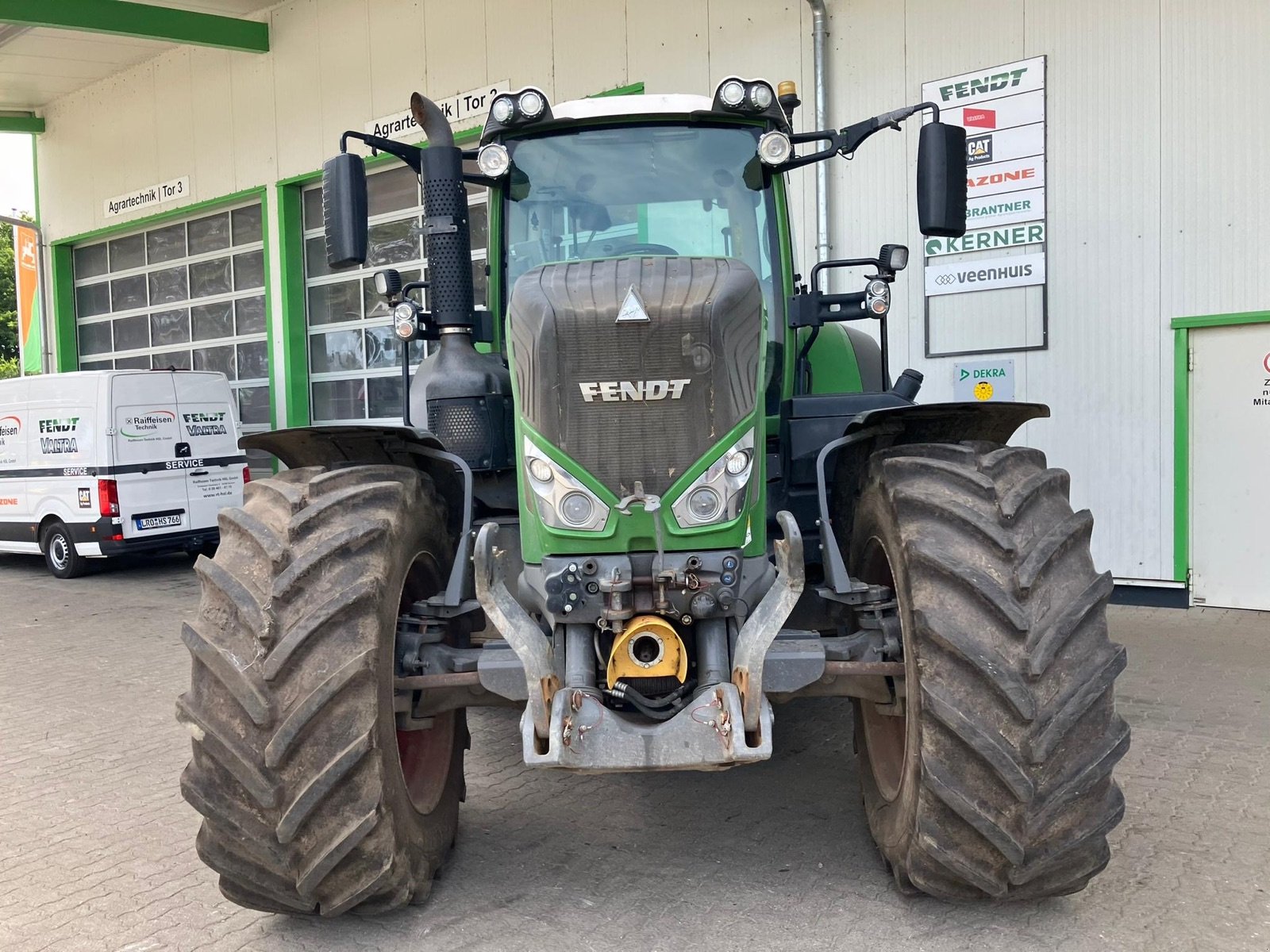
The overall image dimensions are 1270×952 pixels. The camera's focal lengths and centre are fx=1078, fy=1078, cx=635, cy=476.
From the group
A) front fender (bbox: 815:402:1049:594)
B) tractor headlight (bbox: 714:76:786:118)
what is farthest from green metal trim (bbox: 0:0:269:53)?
front fender (bbox: 815:402:1049:594)

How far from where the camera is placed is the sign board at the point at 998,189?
341 inches

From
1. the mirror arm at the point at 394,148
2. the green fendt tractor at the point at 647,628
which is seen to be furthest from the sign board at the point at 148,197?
the green fendt tractor at the point at 647,628

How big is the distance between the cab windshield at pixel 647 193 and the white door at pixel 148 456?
920 cm

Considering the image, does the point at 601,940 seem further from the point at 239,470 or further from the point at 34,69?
the point at 34,69

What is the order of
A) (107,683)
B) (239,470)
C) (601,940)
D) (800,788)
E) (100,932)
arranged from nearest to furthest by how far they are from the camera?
(601,940) → (100,932) → (800,788) → (107,683) → (239,470)

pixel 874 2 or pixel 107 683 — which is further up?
pixel 874 2

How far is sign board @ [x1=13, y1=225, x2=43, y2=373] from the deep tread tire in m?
18.6

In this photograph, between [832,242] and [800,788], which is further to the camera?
[832,242]

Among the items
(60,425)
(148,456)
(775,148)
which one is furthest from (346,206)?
(60,425)

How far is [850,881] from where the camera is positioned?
3520mm

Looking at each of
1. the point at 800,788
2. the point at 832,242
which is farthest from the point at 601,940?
the point at 832,242

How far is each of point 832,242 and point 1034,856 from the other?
7.56m

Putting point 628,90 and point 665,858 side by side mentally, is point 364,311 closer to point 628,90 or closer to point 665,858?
point 628,90

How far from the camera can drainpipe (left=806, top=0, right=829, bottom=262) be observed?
31.3 feet
